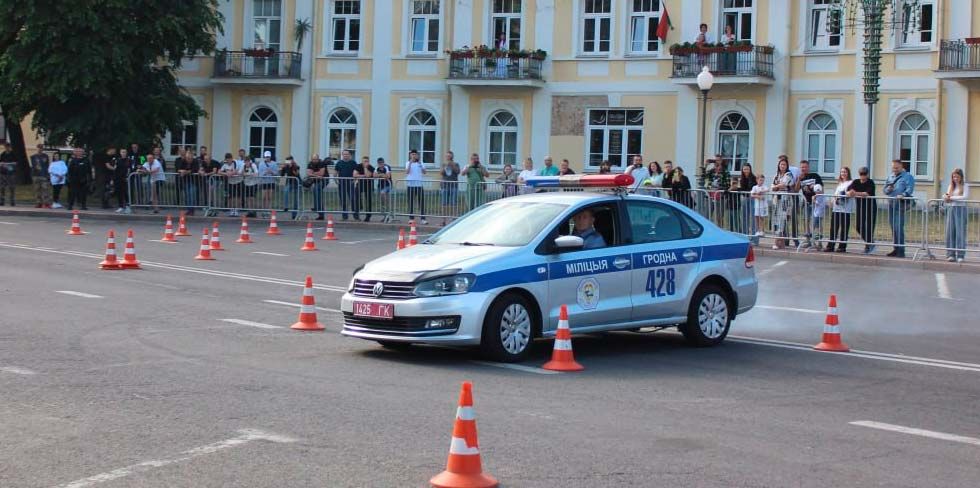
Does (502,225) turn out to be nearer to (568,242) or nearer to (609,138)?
(568,242)

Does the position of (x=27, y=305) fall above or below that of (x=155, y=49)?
below

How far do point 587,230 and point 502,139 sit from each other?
114 feet

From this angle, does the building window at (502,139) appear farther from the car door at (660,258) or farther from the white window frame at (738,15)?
the car door at (660,258)

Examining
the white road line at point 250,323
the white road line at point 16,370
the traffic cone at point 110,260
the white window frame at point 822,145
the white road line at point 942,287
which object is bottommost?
the white road line at point 16,370

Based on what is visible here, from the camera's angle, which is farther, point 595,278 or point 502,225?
point 502,225

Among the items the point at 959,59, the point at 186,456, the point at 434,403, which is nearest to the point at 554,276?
the point at 434,403

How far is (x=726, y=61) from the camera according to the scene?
42.5m

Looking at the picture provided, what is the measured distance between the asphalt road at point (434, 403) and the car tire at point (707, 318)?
0.20 metres

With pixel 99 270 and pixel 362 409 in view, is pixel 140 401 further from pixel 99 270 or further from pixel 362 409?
pixel 99 270

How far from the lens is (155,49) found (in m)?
41.4

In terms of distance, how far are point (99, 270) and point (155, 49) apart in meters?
23.0

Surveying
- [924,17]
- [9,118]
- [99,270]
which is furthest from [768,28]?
[99,270]

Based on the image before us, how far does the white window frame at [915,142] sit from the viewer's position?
133ft

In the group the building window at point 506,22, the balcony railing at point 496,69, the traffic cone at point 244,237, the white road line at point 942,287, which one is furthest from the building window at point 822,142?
the traffic cone at point 244,237
